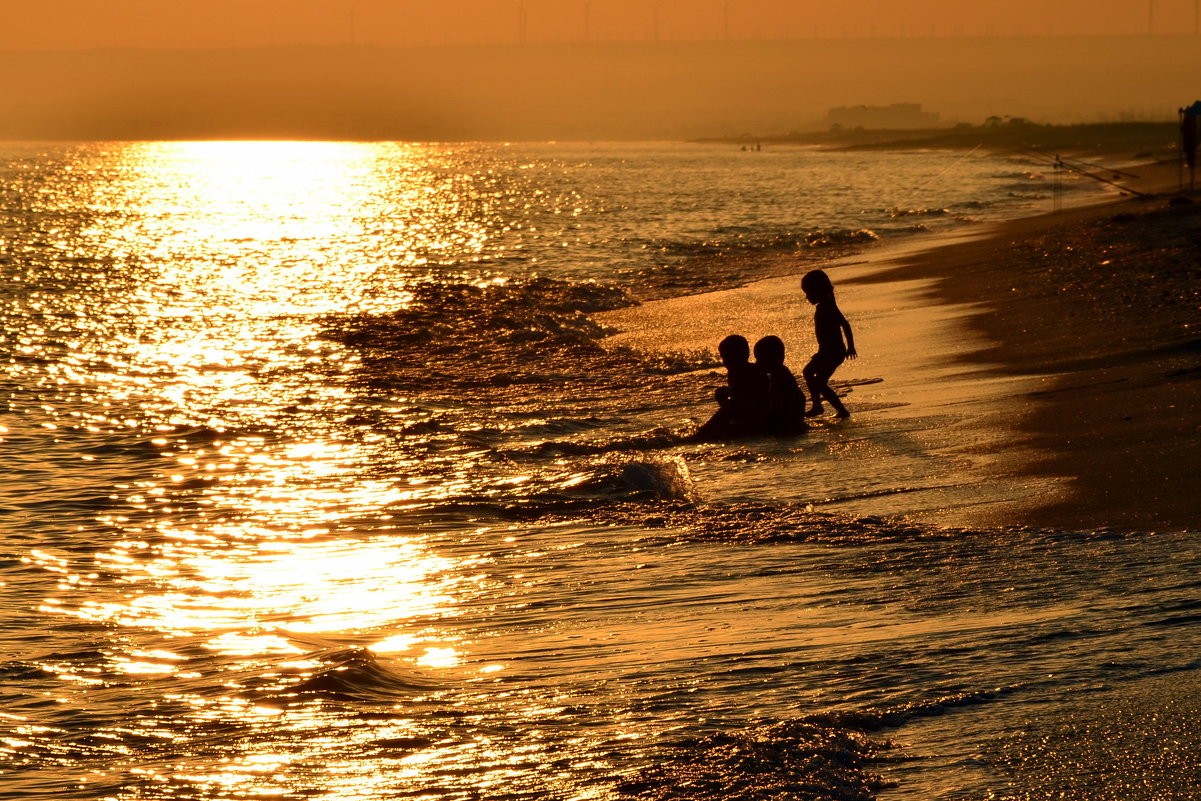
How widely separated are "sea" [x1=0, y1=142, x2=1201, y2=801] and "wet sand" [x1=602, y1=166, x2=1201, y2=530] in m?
0.38

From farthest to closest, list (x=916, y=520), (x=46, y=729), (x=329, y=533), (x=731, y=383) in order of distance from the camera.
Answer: (x=731, y=383) < (x=329, y=533) < (x=916, y=520) < (x=46, y=729)

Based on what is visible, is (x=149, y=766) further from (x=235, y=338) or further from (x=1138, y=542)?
(x=235, y=338)

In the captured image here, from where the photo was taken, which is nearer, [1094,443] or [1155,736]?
[1155,736]

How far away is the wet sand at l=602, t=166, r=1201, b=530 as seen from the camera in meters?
9.01

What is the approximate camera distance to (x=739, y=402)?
39.4ft

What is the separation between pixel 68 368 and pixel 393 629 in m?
14.0

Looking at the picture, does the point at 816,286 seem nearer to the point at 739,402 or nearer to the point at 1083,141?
the point at 739,402

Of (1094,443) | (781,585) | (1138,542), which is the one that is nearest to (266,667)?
(781,585)

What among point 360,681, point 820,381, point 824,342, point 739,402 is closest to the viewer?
point 360,681

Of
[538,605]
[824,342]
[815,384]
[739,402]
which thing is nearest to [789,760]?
[538,605]

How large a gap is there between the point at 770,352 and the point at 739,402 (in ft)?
2.12

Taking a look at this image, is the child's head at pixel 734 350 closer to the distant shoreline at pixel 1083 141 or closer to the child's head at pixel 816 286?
the child's head at pixel 816 286

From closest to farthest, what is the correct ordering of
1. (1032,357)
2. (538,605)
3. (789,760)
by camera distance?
(789,760) → (538,605) → (1032,357)

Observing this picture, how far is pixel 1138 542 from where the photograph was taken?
301 inches
